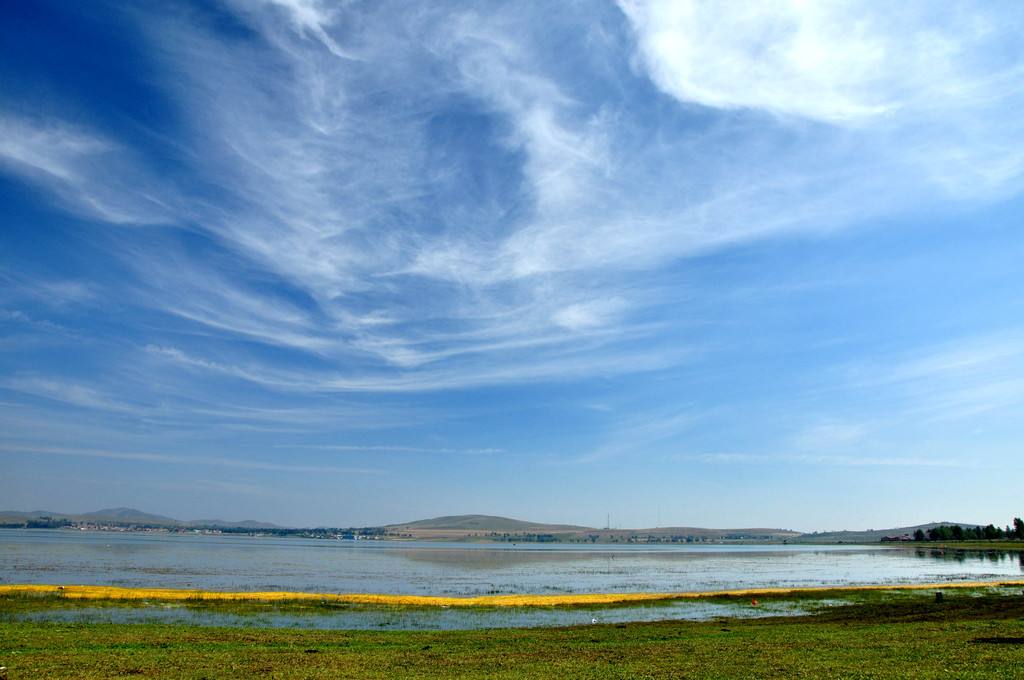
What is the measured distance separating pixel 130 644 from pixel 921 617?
→ 46523 millimetres

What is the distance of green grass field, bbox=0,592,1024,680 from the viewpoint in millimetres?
22297

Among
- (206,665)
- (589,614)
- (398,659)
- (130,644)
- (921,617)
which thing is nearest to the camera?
(206,665)

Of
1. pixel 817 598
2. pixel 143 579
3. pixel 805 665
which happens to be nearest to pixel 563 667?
pixel 805 665

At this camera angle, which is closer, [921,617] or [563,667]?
[563,667]

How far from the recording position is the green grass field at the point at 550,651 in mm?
22297

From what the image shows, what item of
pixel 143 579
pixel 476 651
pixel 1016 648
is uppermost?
pixel 1016 648

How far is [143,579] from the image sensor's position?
254 ft

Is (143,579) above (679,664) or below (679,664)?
below

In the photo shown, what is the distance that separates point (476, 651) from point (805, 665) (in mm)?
14632

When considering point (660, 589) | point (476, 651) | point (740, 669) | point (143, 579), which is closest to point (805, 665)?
point (740, 669)

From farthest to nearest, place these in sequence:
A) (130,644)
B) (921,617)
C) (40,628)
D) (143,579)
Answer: (143,579) < (921,617) < (40,628) < (130,644)

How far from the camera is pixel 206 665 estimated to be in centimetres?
2408

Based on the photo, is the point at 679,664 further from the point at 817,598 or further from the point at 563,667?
the point at 817,598

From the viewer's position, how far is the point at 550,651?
29453mm
